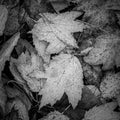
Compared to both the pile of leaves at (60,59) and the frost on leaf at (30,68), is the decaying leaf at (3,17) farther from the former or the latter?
the frost on leaf at (30,68)

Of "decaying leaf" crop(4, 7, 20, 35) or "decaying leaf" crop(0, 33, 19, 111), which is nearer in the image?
"decaying leaf" crop(0, 33, 19, 111)

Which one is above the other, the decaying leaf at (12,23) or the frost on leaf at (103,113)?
the decaying leaf at (12,23)

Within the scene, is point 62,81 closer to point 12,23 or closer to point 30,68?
point 30,68

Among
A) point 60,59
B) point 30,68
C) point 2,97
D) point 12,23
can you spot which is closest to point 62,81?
point 60,59

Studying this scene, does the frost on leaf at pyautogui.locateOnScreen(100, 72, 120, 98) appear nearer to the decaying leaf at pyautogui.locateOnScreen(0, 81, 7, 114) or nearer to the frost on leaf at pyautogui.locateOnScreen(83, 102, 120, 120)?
the frost on leaf at pyautogui.locateOnScreen(83, 102, 120, 120)

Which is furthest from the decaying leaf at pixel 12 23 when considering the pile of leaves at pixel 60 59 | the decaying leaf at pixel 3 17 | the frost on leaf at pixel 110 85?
the frost on leaf at pixel 110 85

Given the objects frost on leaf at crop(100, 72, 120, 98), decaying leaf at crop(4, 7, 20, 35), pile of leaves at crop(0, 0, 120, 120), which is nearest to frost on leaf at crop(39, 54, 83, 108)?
pile of leaves at crop(0, 0, 120, 120)

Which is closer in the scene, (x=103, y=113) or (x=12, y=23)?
(x=103, y=113)
